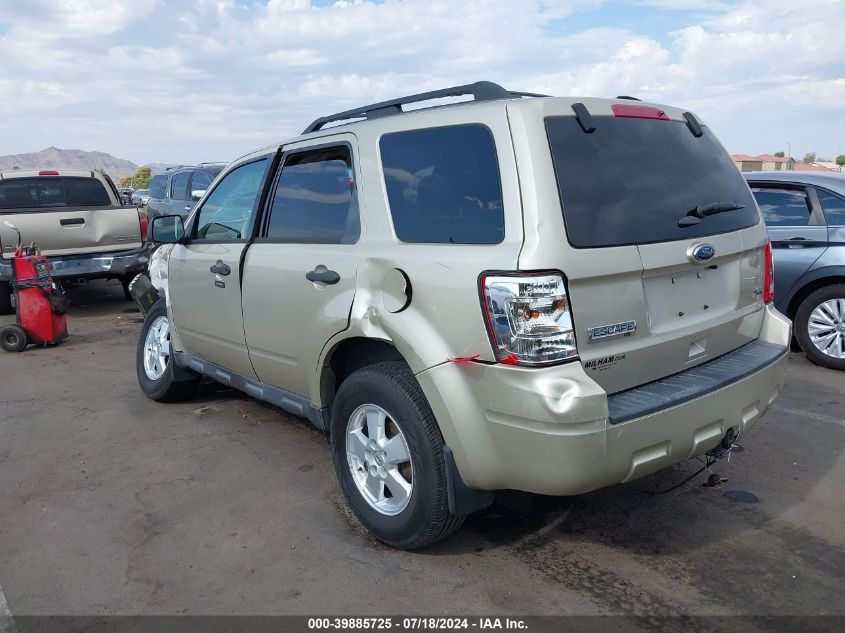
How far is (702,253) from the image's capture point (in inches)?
121

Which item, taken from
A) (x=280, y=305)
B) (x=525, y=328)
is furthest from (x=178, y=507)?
(x=525, y=328)

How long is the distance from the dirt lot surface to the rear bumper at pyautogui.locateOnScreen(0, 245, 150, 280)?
4.45 m

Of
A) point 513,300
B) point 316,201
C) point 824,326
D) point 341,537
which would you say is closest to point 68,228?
point 316,201

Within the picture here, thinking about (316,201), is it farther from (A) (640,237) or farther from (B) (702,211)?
(B) (702,211)

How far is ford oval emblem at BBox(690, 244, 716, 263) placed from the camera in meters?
3.05

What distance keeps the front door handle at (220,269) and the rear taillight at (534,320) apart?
220cm

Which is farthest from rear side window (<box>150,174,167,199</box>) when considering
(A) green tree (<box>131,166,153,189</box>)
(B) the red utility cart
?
(A) green tree (<box>131,166,153,189</box>)

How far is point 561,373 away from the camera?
2.63m

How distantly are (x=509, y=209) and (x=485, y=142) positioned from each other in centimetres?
34

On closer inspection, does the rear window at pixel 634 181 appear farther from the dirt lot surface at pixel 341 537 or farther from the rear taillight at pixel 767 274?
the dirt lot surface at pixel 341 537

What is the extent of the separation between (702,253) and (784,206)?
4397mm

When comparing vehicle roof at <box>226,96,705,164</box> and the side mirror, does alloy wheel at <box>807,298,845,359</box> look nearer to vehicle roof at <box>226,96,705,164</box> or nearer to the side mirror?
vehicle roof at <box>226,96,705,164</box>

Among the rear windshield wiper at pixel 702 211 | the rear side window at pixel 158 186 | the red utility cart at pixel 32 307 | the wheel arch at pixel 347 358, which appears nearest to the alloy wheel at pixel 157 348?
the wheel arch at pixel 347 358

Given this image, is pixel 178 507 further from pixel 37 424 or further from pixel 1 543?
pixel 37 424
